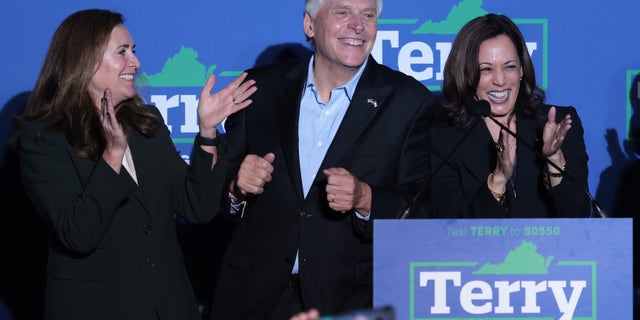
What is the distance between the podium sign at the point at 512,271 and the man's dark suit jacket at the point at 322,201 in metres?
0.54

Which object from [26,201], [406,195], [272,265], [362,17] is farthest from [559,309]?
[26,201]

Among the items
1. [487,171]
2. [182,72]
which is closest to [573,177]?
[487,171]

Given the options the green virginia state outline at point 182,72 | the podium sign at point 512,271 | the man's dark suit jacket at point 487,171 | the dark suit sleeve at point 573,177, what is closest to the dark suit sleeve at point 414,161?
the man's dark suit jacket at point 487,171

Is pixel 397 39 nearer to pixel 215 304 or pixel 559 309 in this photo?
pixel 215 304

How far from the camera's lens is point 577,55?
146 inches

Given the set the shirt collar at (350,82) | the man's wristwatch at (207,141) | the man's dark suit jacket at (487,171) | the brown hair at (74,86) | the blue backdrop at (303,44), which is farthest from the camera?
the blue backdrop at (303,44)

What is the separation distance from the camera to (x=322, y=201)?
270 centimetres

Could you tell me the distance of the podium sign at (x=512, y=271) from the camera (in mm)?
2059

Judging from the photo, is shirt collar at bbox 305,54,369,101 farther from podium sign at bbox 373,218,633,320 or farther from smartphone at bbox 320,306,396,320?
smartphone at bbox 320,306,396,320

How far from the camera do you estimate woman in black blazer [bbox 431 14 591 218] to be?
2836 mm

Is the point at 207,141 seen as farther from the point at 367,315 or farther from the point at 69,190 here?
the point at 367,315

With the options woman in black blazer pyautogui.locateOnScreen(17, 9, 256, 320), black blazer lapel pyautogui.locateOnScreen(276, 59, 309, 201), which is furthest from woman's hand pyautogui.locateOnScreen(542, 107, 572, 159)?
woman in black blazer pyautogui.locateOnScreen(17, 9, 256, 320)

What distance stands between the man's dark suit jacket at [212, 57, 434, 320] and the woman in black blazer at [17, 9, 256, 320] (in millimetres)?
131

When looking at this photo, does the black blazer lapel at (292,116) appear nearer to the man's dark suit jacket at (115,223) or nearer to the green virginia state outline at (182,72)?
the man's dark suit jacket at (115,223)
